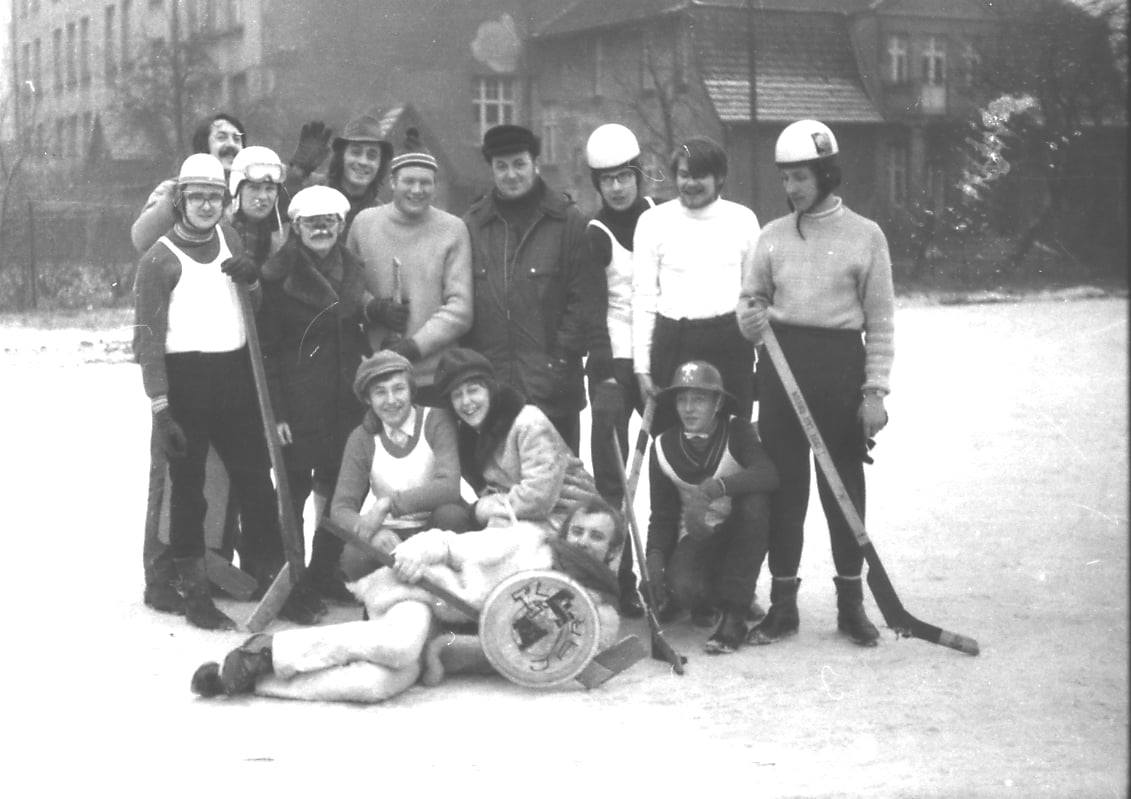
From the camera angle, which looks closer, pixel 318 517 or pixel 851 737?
pixel 851 737

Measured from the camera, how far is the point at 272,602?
5.47 meters

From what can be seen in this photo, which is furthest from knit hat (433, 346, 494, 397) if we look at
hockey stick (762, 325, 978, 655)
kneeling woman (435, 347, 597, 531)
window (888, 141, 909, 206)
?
window (888, 141, 909, 206)

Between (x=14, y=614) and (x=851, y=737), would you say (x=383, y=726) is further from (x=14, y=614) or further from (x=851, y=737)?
(x=14, y=614)

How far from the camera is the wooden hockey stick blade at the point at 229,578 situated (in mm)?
5949

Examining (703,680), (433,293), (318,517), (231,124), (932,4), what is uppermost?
(932,4)

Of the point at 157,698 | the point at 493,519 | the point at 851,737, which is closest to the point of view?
the point at 851,737

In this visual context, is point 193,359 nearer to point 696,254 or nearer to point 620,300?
point 620,300

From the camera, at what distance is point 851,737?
13.4 feet

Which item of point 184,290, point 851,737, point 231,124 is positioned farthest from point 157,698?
point 231,124

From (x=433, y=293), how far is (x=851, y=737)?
2473mm

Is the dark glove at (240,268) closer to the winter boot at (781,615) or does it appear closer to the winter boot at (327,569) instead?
the winter boot at (327,569)

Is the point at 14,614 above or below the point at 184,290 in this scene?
below

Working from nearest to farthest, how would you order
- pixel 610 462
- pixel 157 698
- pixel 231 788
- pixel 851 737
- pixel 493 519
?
1. pixel 231 788
2. pixel 851 737
3. pixel 157 698
4. pixel 493 519
5. pixel 610 462

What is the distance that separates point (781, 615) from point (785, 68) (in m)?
14.4
